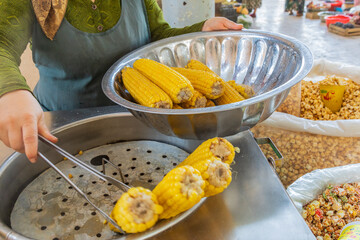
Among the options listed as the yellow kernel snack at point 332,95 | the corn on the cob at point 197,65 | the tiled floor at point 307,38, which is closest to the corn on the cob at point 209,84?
the corn on the cob at point 197,65

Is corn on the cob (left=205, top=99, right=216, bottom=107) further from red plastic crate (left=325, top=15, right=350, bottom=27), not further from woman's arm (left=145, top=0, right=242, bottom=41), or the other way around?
red plastic crate (left=325, top=15, right=350, bottom=27)

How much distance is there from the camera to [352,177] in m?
1.17

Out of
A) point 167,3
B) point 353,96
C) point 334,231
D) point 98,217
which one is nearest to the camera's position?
point 98,217

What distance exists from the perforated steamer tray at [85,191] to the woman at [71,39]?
0.23 m

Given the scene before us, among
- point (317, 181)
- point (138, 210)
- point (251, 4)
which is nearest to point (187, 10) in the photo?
point (317, 181)

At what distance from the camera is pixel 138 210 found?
1.75 ft

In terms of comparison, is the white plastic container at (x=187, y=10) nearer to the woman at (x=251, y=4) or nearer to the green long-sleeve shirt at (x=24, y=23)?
the green long-sleeve shirt at (x=24, y=23)

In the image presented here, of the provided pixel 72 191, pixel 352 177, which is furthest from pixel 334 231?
pixel 72 191

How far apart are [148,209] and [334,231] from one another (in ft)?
2.68

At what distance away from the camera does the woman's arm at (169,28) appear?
1.18m

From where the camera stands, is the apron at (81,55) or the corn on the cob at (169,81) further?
the apron at (81,55)

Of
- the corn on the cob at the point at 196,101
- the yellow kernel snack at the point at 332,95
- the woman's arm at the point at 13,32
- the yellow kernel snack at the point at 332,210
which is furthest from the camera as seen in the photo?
the yellow kernel snack at the point at 332,95

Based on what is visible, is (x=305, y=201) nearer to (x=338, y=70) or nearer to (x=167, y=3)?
(x=338, y=70)

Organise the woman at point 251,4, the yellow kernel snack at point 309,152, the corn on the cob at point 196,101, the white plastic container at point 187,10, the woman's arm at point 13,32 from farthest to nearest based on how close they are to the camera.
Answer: the woman at point 251,4, the white plastic container at point 187,10, the yellow kernel snack at point 309,152, the corn on the cob at point 196,101, the woman's arm at point 13,32
